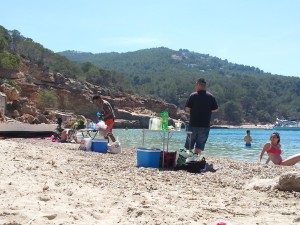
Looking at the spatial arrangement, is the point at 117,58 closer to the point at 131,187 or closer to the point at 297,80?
the point at 297,80

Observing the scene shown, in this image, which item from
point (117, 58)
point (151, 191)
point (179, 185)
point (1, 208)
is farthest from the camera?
point (117, 58)

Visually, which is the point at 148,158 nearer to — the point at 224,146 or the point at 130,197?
the point at 130,197

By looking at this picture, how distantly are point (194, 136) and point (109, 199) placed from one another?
425 cm

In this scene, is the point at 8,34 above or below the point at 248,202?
above

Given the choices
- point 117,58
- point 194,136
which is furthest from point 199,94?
point 117,58

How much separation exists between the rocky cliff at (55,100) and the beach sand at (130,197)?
40298mm

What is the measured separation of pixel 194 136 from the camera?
871 cm

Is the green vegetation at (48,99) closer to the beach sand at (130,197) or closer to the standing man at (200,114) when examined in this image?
the standing man at (200,114)

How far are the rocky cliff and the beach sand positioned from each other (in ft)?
132

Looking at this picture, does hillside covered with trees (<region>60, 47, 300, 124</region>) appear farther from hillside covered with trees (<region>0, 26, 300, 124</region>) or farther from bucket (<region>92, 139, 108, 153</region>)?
bucket (<region>92, 139, 108, 153</region>)

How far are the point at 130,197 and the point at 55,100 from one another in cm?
6078

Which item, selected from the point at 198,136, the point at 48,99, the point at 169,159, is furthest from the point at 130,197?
the point at 48,99

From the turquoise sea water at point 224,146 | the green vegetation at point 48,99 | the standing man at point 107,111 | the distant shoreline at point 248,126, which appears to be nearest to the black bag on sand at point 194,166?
the turquoise sea water at point 224,146

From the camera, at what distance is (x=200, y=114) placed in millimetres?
8633
